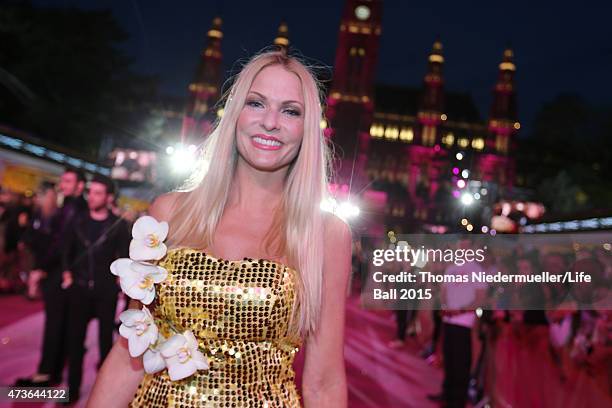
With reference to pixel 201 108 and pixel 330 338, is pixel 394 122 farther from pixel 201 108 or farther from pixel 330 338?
pixel 330 338

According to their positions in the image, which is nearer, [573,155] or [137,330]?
[137,330]

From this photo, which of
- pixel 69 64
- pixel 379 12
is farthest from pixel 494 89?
pixel 69 64

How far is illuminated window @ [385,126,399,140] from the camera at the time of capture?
9075 centimetres

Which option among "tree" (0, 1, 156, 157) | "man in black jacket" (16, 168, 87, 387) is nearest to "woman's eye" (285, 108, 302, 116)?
"man in black jacket" (16, 168, 87, 387)

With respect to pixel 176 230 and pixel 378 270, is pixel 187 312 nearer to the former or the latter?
pixel 176 230

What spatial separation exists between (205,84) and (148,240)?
8598 centimetres

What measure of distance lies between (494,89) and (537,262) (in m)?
88.2

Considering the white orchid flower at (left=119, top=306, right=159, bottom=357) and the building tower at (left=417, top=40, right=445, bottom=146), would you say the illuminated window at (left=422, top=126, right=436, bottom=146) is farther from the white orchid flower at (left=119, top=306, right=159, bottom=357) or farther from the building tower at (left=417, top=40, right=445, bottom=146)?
the white orchid flower at (left=119, top=306, right=159, bottom=357)

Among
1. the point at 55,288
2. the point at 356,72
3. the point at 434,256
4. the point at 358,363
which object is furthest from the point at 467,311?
the point at 356,72

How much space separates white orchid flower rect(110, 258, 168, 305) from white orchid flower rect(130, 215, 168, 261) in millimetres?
37

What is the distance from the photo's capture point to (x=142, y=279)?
79.3 inches

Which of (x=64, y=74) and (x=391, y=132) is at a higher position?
(x=391, y=132)

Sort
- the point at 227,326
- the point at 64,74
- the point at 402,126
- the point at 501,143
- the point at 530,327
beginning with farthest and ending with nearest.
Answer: the point at 402,126 < the point at 501,143 < the point at 64,74 < the point at 530,327 < the point at 227,326

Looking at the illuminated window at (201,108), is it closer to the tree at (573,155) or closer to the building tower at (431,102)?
the building tower at (431,102)
